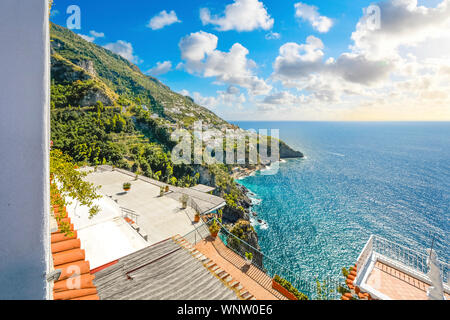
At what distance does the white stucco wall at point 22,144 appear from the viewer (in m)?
2.09

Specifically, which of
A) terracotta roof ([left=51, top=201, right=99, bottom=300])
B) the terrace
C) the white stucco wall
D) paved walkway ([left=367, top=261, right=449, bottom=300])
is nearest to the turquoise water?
the terrace

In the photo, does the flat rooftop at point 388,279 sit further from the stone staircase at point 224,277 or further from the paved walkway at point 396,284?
the stone staircase at point 224,277

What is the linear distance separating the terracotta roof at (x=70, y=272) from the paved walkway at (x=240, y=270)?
523 cm

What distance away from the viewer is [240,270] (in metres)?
7.92

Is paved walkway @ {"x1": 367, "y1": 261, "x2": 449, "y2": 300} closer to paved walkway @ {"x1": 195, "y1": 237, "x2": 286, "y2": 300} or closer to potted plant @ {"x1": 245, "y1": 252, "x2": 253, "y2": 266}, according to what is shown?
paved walkway @ {"x1": 195, "y1": 237, "x2": 286, "y2": 300}

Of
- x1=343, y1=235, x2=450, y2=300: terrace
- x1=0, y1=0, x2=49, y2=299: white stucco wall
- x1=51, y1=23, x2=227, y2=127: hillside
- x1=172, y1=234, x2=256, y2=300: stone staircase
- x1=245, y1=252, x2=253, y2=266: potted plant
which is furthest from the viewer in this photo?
x1=51, y1=23, x2=227, y2=127: hillside

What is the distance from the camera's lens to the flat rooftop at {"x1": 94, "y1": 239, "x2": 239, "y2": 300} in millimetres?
4125

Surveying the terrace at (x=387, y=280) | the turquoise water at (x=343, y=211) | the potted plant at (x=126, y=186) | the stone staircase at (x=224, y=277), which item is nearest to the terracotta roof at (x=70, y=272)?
the stone staircase at (x=224, y=277)

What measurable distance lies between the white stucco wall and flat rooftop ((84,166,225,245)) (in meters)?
5.91

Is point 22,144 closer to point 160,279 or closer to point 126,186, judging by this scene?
point 160,279

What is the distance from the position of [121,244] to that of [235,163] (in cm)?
6166

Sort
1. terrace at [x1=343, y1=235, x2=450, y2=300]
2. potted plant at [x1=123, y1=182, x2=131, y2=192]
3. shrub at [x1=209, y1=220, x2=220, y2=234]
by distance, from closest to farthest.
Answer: terrace at [x1=343, y1=235, x2=450, y2=300]
shrub at [x1=209, y1=220, x2=220, y2=234]
potted plant at [x1=123, y1=182, x2=131, y2=192]

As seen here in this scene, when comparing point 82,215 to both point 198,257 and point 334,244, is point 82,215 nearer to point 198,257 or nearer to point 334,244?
point 198,257
